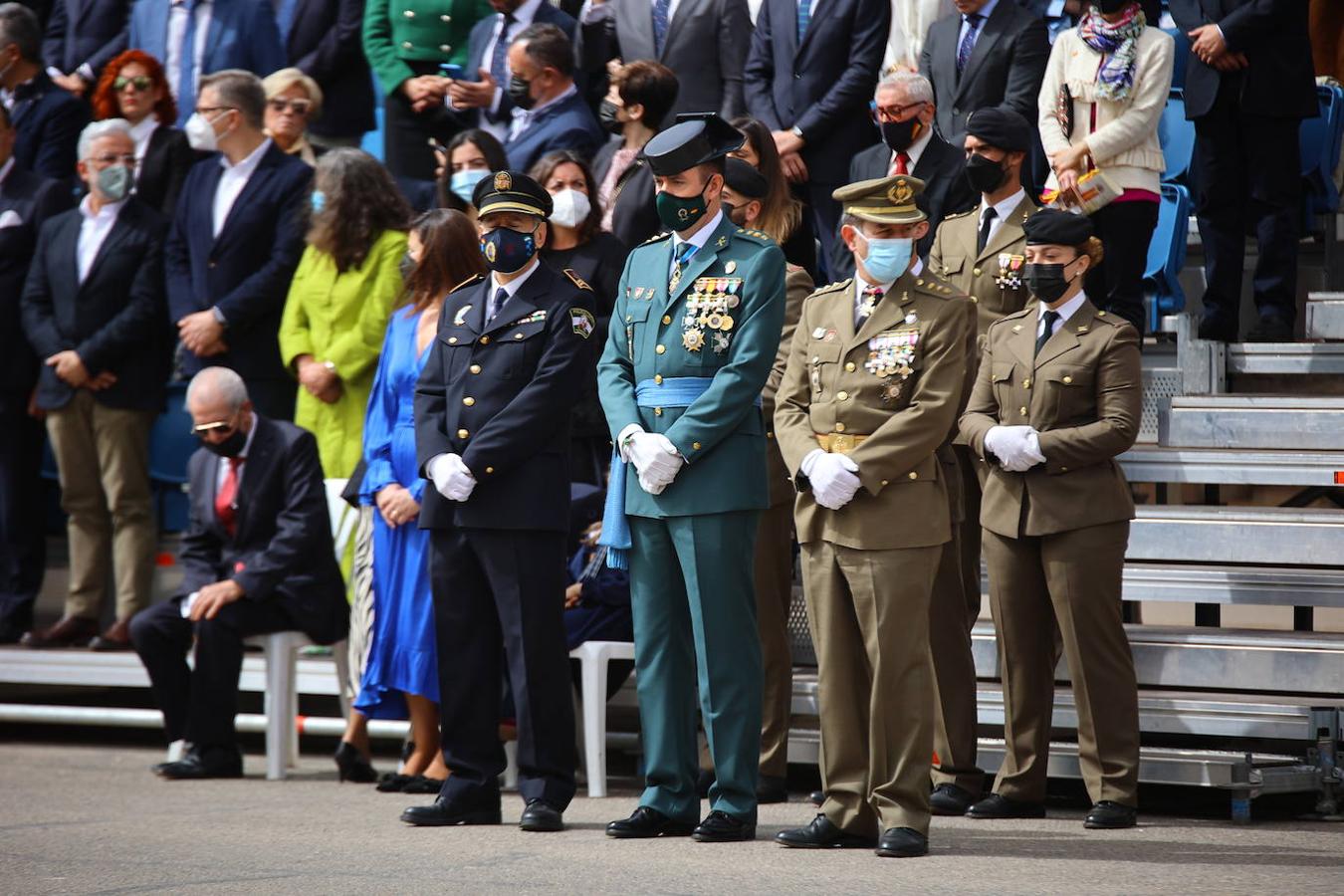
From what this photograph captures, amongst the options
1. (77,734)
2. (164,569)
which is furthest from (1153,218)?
(77,734)

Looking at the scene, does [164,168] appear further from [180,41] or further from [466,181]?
[466,181]

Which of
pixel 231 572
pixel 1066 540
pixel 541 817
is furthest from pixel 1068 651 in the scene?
pixel 231 572

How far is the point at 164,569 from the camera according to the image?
952cm

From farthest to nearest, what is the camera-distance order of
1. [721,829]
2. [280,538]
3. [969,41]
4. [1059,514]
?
[969,41], [280,538], [1059,514], [721,829]

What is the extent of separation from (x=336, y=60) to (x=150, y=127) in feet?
3.33

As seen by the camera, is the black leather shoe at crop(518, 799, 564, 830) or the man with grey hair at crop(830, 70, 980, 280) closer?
the black leather shoe at crop(518, 799, 564, 830)

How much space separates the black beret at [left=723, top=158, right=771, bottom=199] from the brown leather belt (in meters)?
1.24

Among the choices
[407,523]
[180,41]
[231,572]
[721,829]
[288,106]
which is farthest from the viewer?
[180,41]

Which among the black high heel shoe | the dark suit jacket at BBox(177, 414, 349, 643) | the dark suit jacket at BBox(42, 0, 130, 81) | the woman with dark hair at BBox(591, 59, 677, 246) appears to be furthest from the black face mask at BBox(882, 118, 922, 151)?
the dark suit jacket at BBox(42, 0, 130, 81)

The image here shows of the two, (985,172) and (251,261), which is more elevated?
(985,172)

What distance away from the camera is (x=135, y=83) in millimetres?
9992

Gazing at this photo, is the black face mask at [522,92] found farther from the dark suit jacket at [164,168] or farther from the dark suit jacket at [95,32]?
the dark suit jacket at [95,32]

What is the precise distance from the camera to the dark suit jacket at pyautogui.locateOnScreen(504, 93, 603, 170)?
880 cm

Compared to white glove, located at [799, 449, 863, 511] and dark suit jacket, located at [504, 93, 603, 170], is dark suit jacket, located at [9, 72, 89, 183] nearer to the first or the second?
dark suit jacket, located at [504, 93, 603, 170]
